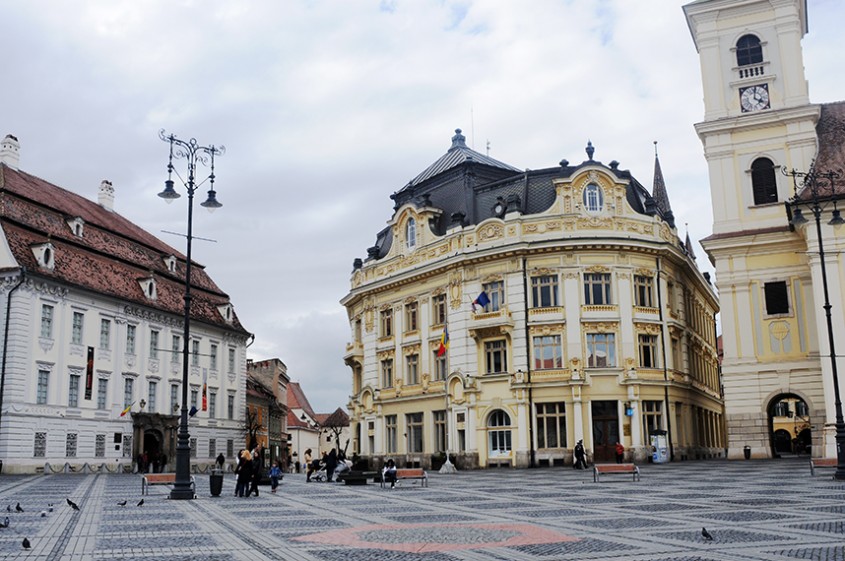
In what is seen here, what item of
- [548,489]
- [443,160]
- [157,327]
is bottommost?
[548,489]

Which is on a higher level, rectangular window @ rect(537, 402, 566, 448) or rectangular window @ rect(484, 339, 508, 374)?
rectangular window @ rect(484, 339, 508, 374)

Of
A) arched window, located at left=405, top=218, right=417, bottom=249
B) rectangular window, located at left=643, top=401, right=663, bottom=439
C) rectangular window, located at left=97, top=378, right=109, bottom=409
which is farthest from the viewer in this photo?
arched window, located at left=405, top=218, right=417, bottom=249

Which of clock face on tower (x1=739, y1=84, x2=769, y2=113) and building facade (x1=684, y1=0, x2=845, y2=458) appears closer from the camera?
building facade (x1=684, y1=0, x2=845, y2=458)

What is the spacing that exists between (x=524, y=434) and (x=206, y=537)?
3319cm

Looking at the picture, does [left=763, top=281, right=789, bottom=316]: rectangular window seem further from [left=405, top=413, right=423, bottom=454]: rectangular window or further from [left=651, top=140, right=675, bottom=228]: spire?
[left=651, top=140, right=675, bottom=228]: spire

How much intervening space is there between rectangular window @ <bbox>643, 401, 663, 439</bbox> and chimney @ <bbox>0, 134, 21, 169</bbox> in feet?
128

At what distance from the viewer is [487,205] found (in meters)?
51.6

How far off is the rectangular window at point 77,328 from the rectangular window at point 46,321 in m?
1.58

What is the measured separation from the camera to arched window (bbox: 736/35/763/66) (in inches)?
1983

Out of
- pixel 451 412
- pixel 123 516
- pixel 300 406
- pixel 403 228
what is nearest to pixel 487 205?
pixel 403 228

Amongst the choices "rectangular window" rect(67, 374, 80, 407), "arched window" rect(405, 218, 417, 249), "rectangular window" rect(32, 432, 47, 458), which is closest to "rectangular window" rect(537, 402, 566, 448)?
"arched window" rect(405, 218, 417, 249)

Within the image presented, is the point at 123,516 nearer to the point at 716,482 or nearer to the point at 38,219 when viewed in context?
the point at 716,482

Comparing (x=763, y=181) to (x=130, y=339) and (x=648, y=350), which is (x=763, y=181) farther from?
(x=130, y=339)

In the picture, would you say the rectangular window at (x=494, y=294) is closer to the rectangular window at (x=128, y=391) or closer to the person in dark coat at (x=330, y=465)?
the person in dark coat at (x=330, y=465)
